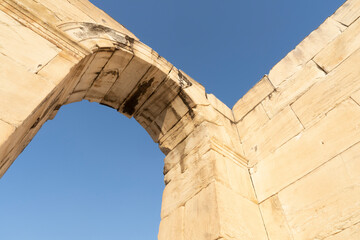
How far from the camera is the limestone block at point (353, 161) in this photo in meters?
2.07

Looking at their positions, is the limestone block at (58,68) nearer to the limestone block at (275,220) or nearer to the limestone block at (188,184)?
the limestone block at (188,184)

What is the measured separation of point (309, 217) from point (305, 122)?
1147 millimetres

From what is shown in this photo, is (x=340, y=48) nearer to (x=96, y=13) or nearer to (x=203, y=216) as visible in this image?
(x=203, y=216)

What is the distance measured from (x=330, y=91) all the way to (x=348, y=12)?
1381 millimetres

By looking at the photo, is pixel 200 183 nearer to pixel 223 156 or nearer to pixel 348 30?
pixel 223 156

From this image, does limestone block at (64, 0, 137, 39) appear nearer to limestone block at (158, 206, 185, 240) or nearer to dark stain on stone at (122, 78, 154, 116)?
dark stain on stone at (122, 78, 154, 116)

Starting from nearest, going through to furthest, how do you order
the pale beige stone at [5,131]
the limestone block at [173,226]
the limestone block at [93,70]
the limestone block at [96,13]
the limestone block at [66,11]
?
the pale beige stone at [5,131]
the limestone block at [173,226]
the limestone block at [66,11]
the limestone block at [93,70]
the limestone block at [96,13]

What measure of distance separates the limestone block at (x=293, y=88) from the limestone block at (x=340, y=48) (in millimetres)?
111

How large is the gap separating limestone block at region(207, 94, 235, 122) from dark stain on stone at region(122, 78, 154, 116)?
112 centimetres

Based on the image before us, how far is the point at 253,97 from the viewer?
13.3 feet

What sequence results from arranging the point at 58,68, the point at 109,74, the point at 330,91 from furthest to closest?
the point at 109,74
the point at 330,91
the point at 58,68

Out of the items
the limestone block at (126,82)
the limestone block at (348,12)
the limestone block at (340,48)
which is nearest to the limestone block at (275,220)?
the limestone block at (340,48)

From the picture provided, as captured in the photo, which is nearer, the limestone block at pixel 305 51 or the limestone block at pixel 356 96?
the limestone block at pixel 356 96

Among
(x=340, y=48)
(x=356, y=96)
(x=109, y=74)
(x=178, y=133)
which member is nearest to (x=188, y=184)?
(x=178, y=133)
